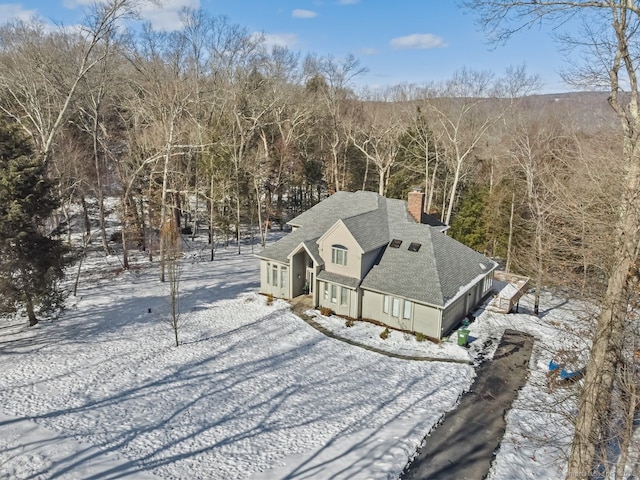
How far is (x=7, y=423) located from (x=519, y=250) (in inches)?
1232

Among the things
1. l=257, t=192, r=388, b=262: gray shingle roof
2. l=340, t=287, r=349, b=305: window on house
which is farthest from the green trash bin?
l=257, t=192, r=388, b=262: gray shingle roof

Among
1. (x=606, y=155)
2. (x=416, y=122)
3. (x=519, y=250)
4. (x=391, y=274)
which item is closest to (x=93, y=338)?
(x=391, y=274)

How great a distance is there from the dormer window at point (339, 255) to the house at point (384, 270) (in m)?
0.06

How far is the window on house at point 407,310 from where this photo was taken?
70.3 ft

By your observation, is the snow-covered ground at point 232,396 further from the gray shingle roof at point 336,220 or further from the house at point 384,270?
the gray shingle roof at point 336,220

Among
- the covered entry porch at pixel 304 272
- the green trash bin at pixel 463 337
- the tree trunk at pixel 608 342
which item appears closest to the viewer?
the tree trunk at pixel 608 342

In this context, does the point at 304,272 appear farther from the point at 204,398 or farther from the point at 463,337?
the point at 204,398

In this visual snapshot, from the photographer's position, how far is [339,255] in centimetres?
2359

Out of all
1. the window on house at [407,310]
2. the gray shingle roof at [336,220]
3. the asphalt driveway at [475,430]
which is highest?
the gray shingle roof at [336,220]

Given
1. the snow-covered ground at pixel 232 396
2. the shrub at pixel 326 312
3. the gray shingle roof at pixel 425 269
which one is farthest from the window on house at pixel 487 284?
the shrub at pixel 326 312

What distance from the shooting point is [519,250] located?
31094mm

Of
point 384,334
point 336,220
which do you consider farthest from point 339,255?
point 384,334

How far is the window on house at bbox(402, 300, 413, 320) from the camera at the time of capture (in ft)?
70.3

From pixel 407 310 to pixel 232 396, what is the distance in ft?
33.3
